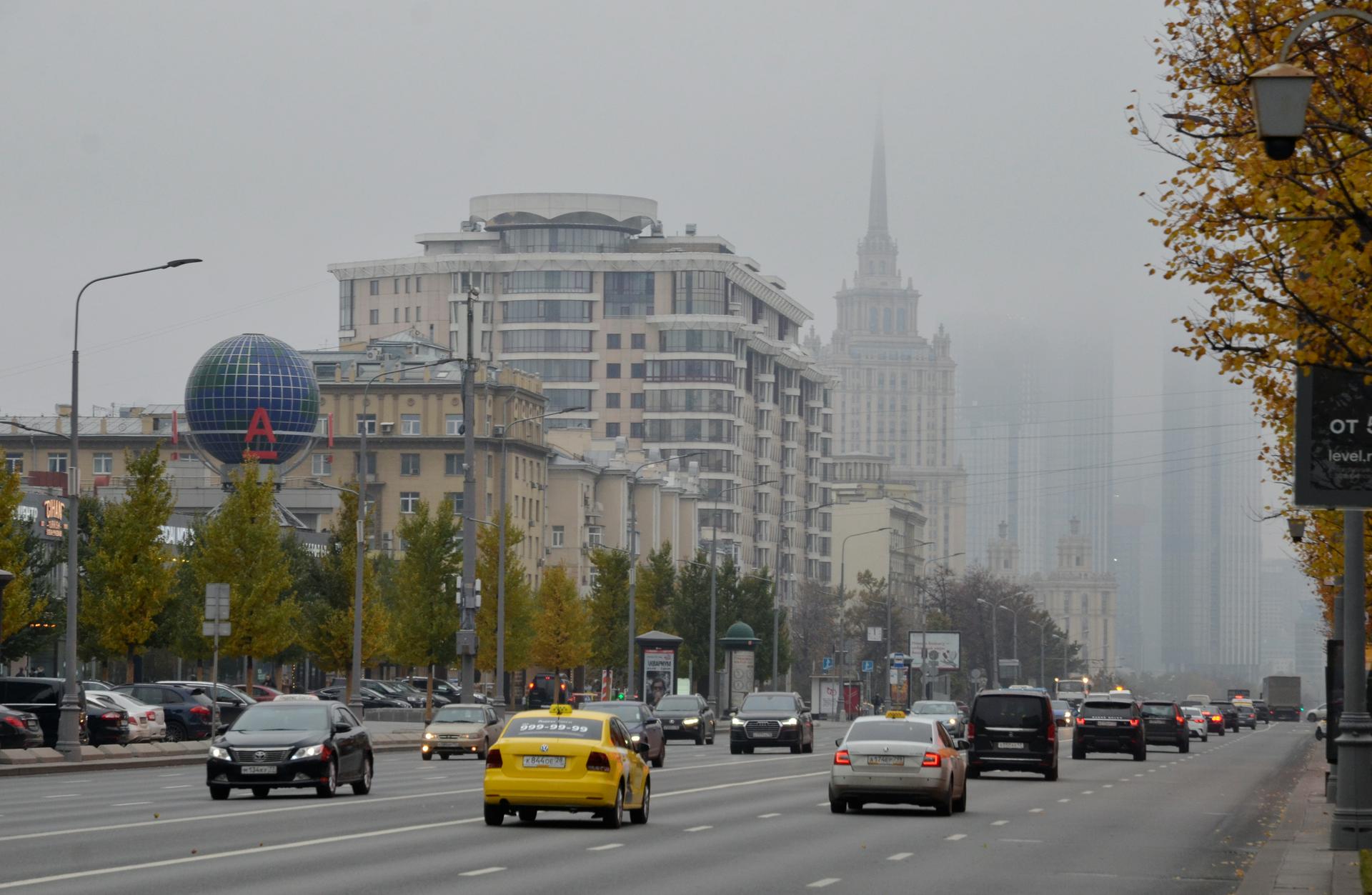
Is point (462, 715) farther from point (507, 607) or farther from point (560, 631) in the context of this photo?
point (560, 631)

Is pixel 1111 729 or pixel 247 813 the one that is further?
pixel 1111 729

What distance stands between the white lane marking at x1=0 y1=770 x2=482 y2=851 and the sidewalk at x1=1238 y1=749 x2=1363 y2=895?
11.4m

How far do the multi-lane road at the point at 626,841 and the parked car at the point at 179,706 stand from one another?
18.0m

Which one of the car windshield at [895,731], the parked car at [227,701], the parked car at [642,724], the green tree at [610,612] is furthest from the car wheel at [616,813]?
the green tree at [610,612]

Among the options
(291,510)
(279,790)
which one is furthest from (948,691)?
(279,790)

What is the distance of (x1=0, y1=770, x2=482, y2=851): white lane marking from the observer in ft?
75.1

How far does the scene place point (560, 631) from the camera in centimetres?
10231

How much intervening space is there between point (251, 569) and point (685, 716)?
52.5 feet

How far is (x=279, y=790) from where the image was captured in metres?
33.1

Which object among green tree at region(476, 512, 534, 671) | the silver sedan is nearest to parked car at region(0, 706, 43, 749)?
the silver sedan

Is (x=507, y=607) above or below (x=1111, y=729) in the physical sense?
above

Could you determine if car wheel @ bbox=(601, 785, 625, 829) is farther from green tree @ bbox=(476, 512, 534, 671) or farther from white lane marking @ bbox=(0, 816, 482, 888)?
green tree @ bbox=(476, 512, 534, 671)

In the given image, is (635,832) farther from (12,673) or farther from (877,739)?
(12,673)

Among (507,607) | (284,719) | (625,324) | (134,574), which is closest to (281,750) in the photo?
(284,719)
